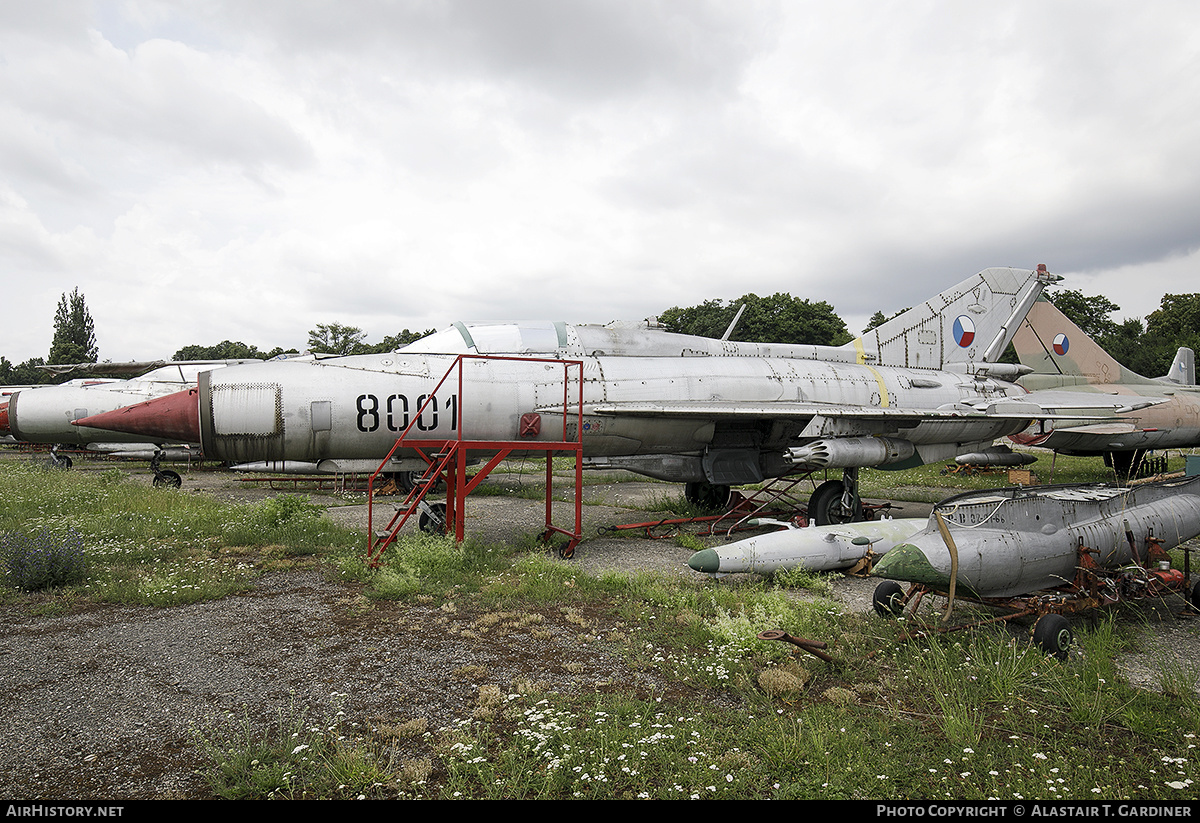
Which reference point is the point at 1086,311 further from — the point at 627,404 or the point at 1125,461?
the point at 627,404

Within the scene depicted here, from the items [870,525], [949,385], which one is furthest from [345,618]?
[949,385]

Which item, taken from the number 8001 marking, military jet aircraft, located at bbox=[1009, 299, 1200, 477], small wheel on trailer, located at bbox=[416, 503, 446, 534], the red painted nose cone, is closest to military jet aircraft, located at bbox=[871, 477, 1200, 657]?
the number 8001 marking

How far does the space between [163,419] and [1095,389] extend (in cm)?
2197

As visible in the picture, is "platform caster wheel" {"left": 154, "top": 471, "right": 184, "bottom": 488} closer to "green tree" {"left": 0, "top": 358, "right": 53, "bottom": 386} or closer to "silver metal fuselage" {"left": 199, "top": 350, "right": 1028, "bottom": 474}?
"silver metal fuselage" {"left": 199, "top": 350, "right": 1028, "bottom": 474}

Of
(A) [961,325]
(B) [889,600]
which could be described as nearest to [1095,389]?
(A) [961,325]

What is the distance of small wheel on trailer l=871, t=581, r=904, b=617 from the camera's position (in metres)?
5.94

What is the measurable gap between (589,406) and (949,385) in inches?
292

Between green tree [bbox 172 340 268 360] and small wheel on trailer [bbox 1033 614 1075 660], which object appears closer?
small wheel on trailer [bbox 1033 614 1075 660]

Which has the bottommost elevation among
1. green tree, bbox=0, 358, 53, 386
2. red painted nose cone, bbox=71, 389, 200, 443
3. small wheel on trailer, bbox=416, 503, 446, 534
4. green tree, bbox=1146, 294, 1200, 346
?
small wheel on trailer, bbox=416, 503, 446, 534

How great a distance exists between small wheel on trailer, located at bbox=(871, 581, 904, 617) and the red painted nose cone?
8.02 metres

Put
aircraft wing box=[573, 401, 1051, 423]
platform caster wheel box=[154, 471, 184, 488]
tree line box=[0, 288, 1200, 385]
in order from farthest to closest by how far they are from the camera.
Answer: tree line box=[0, 288, 1200, 385] < platform caster wheel box=[154, 471, 184, 488] < aircraft wing box=[573, 401, 1051, 423]

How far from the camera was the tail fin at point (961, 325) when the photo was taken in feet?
43.2
